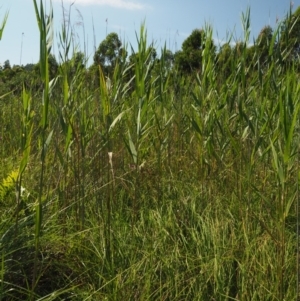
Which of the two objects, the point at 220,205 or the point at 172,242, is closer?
the point at 172,242

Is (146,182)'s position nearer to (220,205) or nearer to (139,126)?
(220,205)

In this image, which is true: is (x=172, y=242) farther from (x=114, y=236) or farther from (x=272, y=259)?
(x=272, y=259)

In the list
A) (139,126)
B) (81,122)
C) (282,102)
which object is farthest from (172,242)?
(282,102)

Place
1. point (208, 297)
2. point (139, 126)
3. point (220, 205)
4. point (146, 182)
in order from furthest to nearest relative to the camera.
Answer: point (146, 182), point (220, 205), point (139, 126), point (208, 297)

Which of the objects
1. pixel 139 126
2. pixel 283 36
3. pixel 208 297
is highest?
pixel 283 36

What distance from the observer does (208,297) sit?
1879 millimetres

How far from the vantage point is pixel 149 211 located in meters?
2.47

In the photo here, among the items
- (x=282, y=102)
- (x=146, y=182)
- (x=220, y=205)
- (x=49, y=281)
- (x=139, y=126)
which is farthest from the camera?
(x=146, y=182)

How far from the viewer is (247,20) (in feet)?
8.55

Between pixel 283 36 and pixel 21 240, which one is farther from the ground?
pixel 283 36

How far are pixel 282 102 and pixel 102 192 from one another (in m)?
1.25

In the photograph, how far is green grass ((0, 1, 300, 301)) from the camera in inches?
70.1

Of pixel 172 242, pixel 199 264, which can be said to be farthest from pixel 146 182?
pixel 199 264

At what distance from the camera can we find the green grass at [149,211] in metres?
1.78
